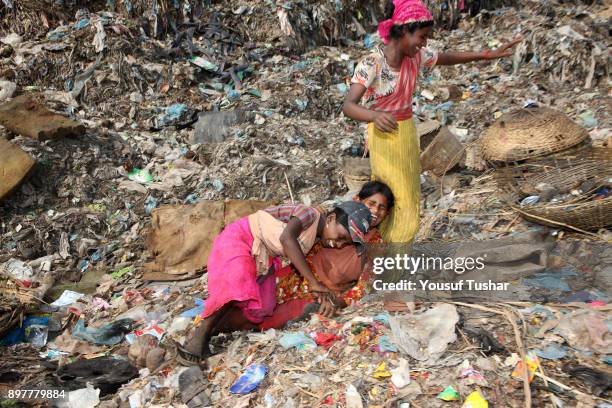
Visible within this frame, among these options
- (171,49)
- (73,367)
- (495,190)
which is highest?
(171,49)

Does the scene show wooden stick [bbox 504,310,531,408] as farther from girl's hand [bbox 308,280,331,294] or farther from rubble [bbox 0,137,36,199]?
rubble [bbox 0,137,36,199]

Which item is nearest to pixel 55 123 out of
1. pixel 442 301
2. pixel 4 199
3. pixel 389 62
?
pixel 4 199

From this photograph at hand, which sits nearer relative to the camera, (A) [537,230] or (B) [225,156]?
(A) [537,230]

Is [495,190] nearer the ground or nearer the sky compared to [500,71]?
nearer the ground

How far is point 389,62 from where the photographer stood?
8.86ft

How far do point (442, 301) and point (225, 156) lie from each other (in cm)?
317

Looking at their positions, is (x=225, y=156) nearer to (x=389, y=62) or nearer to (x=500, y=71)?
(x=389, y=62)

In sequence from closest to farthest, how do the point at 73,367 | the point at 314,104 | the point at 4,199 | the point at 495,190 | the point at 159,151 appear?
the point at 73,367 < the point at 495,190 < the point at 4,199 < the point at 159,151 < the point at 314,104

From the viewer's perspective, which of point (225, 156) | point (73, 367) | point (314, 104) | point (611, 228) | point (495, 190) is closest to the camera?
point (73, 367)

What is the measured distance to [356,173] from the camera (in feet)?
15.3

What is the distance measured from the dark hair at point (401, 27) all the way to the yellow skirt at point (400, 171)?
46 centimetres

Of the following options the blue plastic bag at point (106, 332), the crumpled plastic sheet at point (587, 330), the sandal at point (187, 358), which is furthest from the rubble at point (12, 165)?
the crumpled plastic sheet at point (587, 330)

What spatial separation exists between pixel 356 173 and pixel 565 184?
5.73 ft

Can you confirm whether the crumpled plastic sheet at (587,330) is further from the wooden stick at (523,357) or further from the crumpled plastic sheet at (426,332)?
the crumpled plastic sheet at (426,332)
